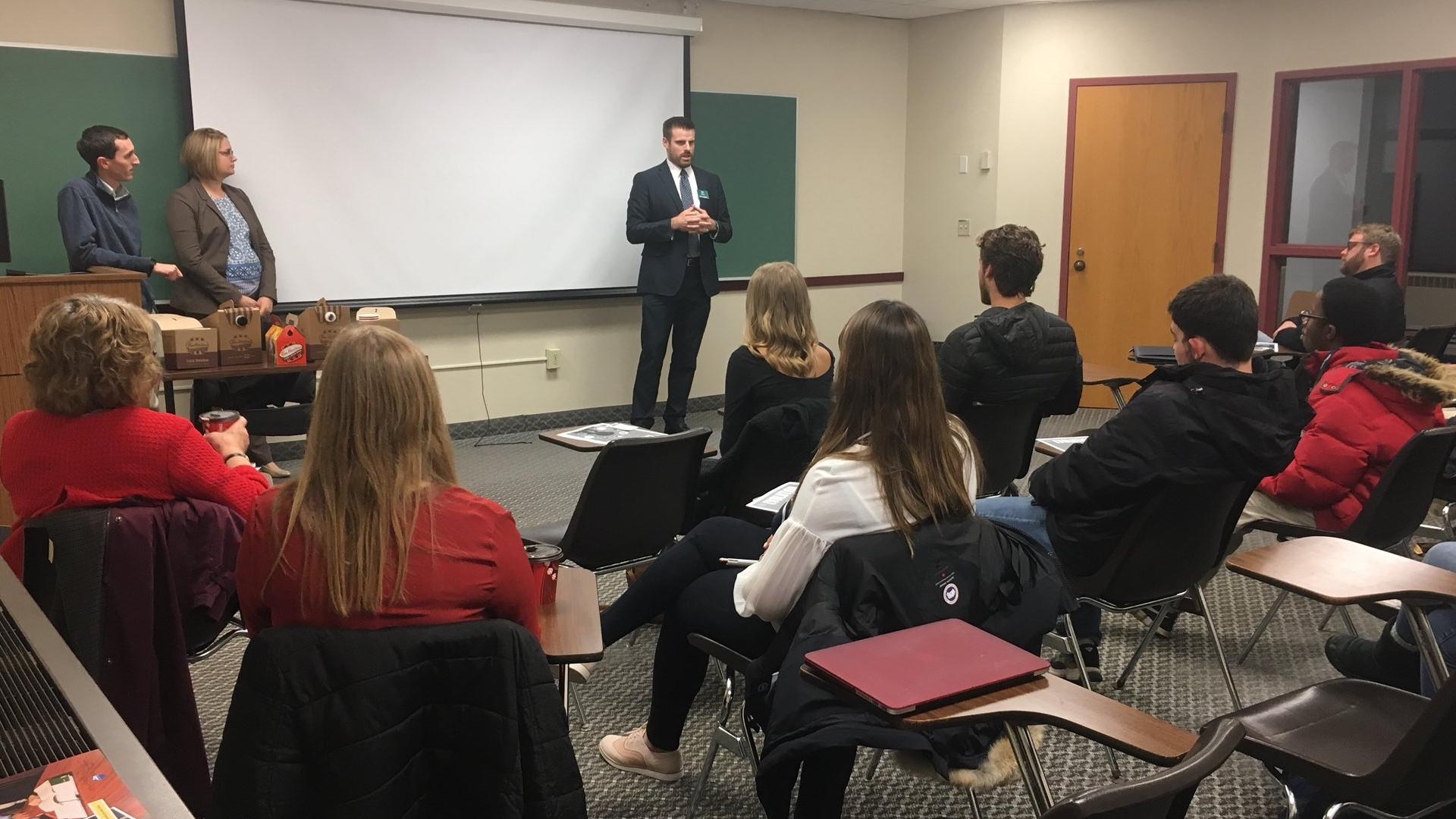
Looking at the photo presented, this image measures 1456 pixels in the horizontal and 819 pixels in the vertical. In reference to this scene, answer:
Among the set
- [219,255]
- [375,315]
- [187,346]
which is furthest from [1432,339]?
[219,255]

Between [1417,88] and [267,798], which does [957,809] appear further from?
[1417,88]

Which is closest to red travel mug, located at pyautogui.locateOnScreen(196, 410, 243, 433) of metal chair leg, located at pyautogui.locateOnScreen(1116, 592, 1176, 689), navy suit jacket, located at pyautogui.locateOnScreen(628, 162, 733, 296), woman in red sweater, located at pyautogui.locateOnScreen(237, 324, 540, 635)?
woman in red sweater, located at pyautogui.locateOnScreen(237, 324, 540, 635)

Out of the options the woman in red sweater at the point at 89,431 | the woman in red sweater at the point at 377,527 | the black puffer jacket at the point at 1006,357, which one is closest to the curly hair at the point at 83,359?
the woman in red sweater at the point at 89,431

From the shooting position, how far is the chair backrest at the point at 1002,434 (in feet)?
12.0

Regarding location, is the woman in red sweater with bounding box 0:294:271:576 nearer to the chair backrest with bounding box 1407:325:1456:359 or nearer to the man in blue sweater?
the man in blue sweater

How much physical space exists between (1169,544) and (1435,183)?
15.8 feet

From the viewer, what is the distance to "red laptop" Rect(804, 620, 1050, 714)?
1489 millimetres

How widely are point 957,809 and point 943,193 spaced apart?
5634mm

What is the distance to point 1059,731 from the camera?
290 cm

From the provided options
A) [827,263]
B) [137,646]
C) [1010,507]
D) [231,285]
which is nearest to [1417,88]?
[827,263]

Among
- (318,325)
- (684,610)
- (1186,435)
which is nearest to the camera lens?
(684,610)

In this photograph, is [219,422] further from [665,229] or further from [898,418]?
[665,229]

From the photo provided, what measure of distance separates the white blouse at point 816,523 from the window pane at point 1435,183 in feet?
18.6

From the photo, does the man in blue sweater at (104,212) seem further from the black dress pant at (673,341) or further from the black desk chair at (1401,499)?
the black desk chair at (1401,499)
